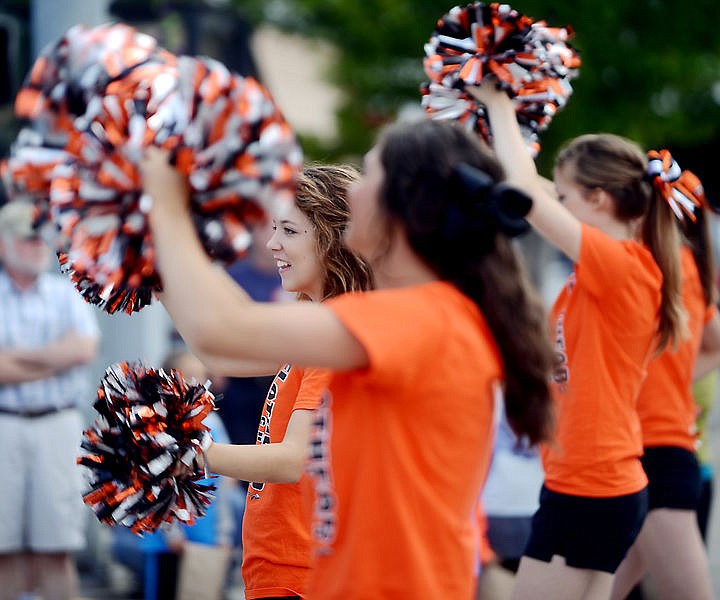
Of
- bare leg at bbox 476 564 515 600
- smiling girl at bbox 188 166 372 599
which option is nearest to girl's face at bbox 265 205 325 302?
smiling girl at bbox 188 166 372 599

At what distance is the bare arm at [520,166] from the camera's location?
2.81 m

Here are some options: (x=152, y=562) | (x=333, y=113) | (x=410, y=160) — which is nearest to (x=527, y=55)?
(x=410, y=160)

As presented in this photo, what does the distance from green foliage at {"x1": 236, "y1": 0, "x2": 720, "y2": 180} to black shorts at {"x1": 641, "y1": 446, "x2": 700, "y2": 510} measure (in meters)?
4.92

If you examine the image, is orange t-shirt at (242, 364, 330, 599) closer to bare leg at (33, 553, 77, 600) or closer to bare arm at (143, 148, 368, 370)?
bare arm at (143, 148, 368, 370)

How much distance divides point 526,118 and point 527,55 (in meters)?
0.26

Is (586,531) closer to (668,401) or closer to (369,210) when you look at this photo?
(668,401)

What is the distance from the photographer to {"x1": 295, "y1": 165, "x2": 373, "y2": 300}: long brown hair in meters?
2.80

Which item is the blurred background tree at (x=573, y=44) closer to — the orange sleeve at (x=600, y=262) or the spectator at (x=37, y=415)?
the spectator at (x=37, y=415)

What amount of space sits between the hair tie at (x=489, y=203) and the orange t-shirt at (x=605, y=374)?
121 centimetres

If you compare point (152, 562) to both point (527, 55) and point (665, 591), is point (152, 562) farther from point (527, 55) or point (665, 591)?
point (527, 55)

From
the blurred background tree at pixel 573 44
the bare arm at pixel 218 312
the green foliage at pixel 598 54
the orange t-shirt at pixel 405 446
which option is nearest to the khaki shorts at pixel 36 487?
the blurred background tree at pixel 573 44

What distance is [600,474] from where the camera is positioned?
3191 mm

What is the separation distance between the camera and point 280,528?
8.63ft

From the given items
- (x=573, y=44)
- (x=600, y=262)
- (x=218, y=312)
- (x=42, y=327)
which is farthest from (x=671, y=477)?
(x=573, y=44)
